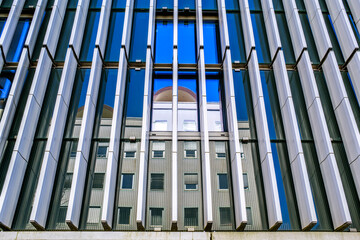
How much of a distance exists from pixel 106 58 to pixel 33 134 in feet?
15.6

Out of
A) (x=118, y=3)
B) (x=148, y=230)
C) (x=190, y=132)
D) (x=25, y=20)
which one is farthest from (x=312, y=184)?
(x=25, y=20)

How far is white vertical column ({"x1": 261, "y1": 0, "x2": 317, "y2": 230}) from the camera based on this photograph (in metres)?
11.9

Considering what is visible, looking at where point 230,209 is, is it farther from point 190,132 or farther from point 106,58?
point 106,58

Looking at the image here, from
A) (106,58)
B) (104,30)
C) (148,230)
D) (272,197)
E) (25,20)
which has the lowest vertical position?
(148,230)

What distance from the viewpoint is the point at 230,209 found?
12.8 metres

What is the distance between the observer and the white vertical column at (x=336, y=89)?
13086mm

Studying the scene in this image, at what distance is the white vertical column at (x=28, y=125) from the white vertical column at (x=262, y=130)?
8142 mm

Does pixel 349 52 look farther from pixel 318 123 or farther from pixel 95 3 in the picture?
pixel 95 3

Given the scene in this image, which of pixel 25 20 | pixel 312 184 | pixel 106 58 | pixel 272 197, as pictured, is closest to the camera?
pixel 272 197

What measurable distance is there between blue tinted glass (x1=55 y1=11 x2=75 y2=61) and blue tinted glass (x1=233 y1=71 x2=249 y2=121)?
7450 millimetres

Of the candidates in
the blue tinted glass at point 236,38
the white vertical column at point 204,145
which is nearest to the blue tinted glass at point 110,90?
the white vertical column at point 204,145

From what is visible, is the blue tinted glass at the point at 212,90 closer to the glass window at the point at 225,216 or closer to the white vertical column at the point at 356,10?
the glass window at the point at 225,216

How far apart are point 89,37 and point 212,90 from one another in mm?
6113

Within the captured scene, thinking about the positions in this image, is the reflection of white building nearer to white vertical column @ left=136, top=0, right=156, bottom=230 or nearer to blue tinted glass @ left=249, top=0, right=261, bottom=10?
white vertical column @ left=136, top=0, right=156, bottom=230
